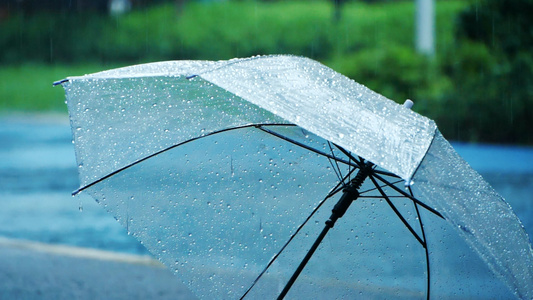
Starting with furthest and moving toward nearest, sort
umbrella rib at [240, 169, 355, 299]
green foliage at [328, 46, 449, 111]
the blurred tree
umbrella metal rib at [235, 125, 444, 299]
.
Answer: green foliage at [328, 46, 449, 111]
the blurred tree
umbrella rib at [240, 169, 355, 299]
umbrella metal rib at [235, 125, 444, 299]

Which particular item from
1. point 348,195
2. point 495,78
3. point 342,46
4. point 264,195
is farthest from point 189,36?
point 348,195

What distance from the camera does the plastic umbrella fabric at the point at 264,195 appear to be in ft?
9.57

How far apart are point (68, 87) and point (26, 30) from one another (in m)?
31.6

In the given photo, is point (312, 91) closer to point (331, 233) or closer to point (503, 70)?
point (331, 233)

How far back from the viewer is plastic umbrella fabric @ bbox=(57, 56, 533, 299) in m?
2.92

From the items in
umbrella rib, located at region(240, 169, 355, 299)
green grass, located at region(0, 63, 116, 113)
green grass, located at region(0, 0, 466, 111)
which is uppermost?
umbrella rib, located at region(240, 169, 355, 299)

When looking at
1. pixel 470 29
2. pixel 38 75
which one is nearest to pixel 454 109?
pixel 470 29

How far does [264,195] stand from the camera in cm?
329

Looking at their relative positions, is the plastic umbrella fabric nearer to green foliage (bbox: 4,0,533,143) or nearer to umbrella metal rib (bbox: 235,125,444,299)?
umbrella metal rib (bbox: 235,125,444,299)

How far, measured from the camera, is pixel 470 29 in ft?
63.7

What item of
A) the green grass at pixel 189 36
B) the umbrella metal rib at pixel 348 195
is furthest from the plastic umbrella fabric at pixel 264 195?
the green grass at pixel 189 36

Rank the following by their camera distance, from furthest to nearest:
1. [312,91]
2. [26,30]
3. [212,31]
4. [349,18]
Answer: [26,30]
[212,31]
[349,18]
[312,91]

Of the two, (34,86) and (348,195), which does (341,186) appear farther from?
(34,86)

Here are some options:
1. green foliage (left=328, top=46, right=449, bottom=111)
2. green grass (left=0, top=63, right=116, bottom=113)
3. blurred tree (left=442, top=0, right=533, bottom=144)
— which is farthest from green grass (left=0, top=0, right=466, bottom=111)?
green foliage (left=328, top=46, right=449, bottom=111)
